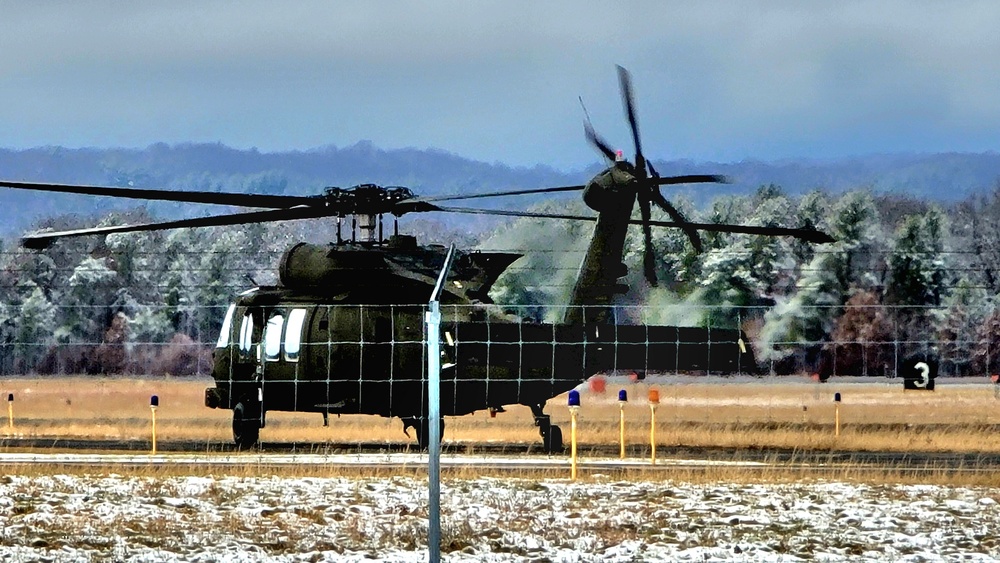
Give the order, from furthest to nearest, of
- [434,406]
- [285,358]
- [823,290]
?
[823,290] → [285,358] → [434,406]

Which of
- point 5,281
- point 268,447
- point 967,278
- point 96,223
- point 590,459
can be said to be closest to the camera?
point 590,459

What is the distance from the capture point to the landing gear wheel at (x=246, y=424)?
3298cm

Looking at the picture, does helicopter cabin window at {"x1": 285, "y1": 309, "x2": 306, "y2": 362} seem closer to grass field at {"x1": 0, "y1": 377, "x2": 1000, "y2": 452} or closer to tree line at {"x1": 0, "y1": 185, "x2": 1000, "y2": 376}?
grass field at {"x1": 0, "y1": 377, "x2": 1000, "y2": 452}

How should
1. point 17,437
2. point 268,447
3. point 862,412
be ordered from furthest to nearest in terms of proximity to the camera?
point 862,412, point 17,437, point 268,447

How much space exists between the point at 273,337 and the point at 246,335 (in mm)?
665

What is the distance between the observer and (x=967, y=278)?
245ft

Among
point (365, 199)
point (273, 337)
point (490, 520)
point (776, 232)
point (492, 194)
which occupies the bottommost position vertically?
point (490, 520)

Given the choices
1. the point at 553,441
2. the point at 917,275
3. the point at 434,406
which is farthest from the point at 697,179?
the point at 917,275

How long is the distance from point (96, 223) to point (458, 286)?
7487 centimetres

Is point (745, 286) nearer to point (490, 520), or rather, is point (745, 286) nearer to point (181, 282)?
point (181, 282)

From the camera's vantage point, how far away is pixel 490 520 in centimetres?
2047

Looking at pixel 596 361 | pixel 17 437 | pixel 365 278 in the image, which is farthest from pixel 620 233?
pixel 17 437

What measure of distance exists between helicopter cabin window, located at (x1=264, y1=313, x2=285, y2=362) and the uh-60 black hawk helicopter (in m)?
0.03

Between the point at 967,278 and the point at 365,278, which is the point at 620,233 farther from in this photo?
the point at 967,278
